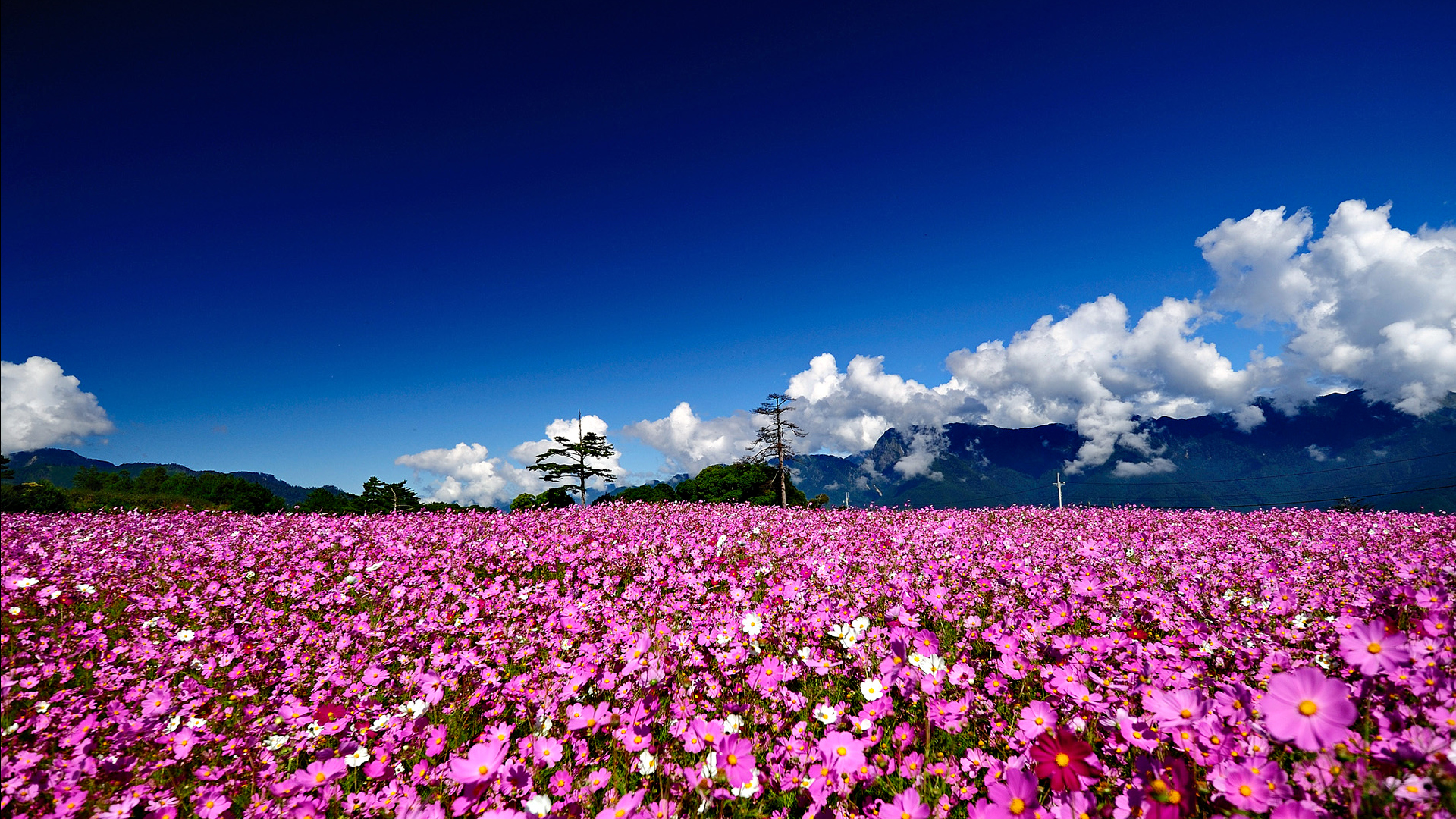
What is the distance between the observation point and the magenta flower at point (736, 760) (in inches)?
87.3

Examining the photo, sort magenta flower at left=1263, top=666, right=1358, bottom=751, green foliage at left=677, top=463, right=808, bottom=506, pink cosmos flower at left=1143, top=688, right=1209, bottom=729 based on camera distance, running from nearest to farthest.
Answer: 1. magenta flower at left=1263, top=666, right=1358, bottom=751
2. pink cosmos flower at left=1143, top=688, right=1209, bottom=729
3. green foliage at left=677, top=463, right=808, bottom=506

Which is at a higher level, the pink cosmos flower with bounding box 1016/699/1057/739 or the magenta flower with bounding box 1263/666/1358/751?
the magenta flower with bounding box 1263/666/1358/751

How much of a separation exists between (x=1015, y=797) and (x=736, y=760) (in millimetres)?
1063

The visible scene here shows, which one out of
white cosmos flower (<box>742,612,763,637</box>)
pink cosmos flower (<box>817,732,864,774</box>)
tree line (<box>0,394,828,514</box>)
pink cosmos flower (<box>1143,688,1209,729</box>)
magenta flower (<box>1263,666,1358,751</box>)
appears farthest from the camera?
tree line (<box>0,394,828,514</box>)

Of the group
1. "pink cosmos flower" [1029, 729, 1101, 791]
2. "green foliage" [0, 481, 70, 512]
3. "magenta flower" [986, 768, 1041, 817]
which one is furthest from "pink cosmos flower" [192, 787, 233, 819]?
"green foliage" [0, 481, 70, 512]

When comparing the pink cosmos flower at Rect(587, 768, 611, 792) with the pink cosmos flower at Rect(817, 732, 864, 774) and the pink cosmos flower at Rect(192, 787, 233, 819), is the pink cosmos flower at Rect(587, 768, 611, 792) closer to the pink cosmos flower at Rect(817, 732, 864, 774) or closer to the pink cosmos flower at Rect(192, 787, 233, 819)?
the pink cosmos flower at Rect(817, 732, 864, 774)

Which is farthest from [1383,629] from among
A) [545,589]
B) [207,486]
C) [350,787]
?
[207,486]

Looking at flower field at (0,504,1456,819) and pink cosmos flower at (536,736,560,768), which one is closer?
flower field at (0,504,1456,819)

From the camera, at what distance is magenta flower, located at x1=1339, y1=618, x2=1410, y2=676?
1.61m

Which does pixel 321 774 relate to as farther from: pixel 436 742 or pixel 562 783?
pixel 562 783

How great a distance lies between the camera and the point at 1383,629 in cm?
171

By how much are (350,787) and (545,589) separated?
303 cm

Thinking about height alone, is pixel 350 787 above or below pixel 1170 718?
below

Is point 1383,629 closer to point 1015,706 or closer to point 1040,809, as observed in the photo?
point 1040,809
